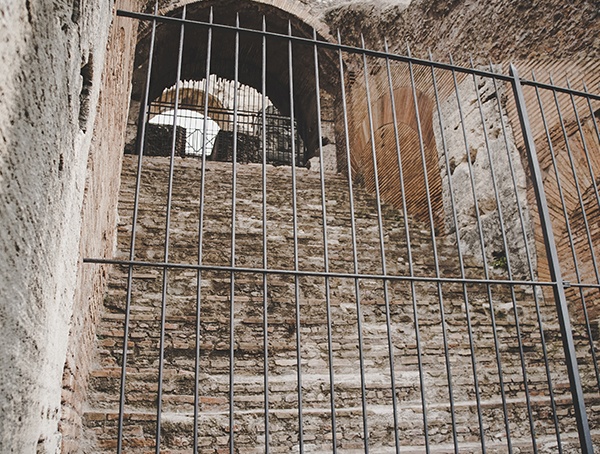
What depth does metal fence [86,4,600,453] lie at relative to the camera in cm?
223

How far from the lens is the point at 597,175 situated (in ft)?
15.1

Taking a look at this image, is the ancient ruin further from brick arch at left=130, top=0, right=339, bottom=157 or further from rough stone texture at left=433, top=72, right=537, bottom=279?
brick arch at left=130, top=0, right=339, bottom=157

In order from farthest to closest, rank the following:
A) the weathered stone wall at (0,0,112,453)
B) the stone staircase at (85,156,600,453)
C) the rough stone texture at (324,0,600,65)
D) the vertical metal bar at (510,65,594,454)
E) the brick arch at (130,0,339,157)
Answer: the brick arch at (130,0,339,157), the rough stone texture at (324,0,600,65), the stone staircase at (85,156,600,453), the vertical metal bar at (510,65,594,454), the weathered stone wall at (0,0,112,453)

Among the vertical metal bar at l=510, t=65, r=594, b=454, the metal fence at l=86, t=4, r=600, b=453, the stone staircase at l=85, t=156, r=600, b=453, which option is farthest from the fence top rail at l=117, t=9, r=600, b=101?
the stone staircase at l=85, t=156, r=600, b=453

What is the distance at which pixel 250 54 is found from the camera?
11.0 metres

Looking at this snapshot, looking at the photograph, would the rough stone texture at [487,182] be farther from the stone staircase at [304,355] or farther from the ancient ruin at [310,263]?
the stone staircase at [304,355]

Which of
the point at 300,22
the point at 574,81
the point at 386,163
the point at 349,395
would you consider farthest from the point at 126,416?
the point at 300,22

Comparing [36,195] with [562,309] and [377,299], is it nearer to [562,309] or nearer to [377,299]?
[562,309]

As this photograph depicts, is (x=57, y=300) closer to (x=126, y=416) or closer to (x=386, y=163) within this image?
(x=126, y=416)

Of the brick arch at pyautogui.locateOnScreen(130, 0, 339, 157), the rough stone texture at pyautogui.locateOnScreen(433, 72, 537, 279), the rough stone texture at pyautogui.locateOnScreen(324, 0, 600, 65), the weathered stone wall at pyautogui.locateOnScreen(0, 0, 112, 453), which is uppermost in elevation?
the brick arch at pyautogui.locateOnScreen(130, 0, 339, 157)

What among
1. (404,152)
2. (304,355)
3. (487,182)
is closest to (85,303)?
(304,355)

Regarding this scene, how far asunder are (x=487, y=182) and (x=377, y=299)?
8.29 ft

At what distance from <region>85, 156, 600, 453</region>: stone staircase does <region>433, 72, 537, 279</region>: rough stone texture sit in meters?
0.38

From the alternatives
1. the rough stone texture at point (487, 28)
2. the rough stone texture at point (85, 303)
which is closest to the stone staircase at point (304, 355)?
the rough stone texture at point (85, 303)
